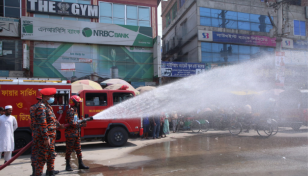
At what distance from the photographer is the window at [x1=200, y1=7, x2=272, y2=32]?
23.9 m

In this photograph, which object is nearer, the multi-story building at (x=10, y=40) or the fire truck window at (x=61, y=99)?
the fire truck window at (x=61, y=99)

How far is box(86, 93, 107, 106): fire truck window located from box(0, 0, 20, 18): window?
14.0m

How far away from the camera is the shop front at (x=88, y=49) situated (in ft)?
59.3

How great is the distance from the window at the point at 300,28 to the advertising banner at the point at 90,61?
→ 20.2 metres

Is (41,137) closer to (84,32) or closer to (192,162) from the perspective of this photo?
(192,162)

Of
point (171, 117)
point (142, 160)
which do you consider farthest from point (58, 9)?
point (142, 160)

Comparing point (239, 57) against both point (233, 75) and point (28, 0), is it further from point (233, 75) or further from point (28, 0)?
point (28, 0)

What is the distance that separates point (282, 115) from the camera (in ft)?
43.8

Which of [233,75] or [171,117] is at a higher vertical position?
[233,75]

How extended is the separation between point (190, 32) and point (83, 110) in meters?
19.2

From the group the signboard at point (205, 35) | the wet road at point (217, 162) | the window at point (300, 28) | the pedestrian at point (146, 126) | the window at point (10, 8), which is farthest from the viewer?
the window at point (300, 28)

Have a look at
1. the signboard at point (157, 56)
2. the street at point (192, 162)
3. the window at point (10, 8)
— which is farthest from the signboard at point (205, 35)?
the window at point (10, 8)

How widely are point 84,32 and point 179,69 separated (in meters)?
9.09

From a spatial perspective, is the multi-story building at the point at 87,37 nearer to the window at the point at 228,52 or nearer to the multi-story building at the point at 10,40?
the multi-story building at the point at 10,40
